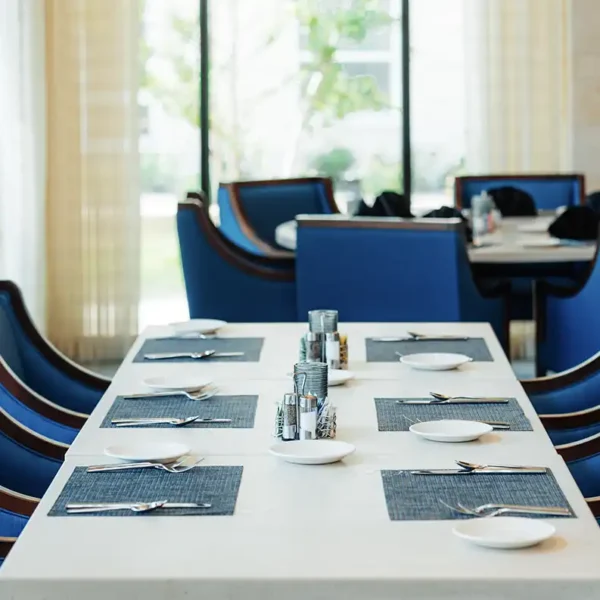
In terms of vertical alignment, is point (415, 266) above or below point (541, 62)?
below

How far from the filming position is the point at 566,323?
4.21 m

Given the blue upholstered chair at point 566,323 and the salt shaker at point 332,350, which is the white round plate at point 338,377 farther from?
the blue upholstered chair at point 566,323

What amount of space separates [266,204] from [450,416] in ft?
11.7

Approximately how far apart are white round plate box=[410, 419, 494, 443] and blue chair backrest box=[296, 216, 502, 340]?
184 centimetres

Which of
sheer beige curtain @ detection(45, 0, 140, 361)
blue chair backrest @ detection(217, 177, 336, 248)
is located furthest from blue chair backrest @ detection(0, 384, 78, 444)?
sheer beige curtain @ detection(45, 0, 140, 361)

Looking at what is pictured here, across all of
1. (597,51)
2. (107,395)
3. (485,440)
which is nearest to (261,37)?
(597,51)

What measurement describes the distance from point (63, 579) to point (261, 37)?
5319mm

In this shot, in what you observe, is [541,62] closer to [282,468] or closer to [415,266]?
[415,266]

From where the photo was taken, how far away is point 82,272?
20.7ft

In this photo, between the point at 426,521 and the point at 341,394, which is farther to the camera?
the point at 341,394

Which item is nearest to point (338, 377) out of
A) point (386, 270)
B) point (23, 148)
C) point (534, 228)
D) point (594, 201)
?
point (386, 270)

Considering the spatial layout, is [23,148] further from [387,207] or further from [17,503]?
[17,503]

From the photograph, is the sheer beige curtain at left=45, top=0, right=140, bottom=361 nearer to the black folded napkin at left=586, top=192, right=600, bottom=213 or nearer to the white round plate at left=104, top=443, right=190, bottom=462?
the black folded napkin at left=586, top=192, right=600, bottom=213

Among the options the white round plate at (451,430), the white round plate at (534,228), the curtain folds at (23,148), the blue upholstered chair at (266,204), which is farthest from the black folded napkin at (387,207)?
the white round plate at (451,430)
